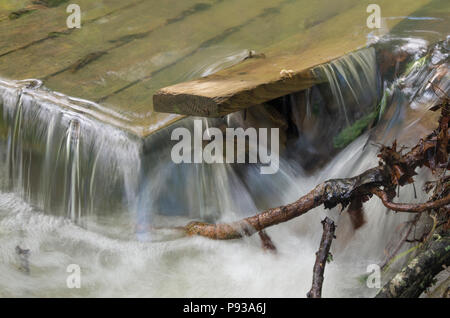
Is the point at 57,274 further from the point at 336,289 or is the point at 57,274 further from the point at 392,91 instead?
the point at 392,91

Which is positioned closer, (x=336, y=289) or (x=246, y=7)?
(x=336, y=289)

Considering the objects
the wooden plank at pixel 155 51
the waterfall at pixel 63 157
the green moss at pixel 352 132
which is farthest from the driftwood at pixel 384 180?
the wooden plank at pixel 155 51

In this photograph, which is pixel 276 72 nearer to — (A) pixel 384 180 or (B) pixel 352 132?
(B) pixel 352 132

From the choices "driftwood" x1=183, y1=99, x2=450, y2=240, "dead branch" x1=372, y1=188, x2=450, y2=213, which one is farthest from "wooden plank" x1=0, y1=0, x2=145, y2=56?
"dead branch" x1=372, y1=188, x2=450, y2=213

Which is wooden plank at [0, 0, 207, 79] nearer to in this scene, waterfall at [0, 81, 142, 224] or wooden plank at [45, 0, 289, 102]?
wooden plank at [45, 0, 289, 102]

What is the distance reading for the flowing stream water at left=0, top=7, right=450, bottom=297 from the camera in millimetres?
3580

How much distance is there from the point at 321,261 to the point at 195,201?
30.8 inches

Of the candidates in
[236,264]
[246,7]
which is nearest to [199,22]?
[246,7]

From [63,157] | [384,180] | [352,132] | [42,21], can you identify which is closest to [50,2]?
[42,21]

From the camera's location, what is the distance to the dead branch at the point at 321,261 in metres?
3.15

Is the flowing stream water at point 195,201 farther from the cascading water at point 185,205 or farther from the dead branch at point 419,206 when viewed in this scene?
the dead branch at point 419,206

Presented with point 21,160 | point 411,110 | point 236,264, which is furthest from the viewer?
point 21,160

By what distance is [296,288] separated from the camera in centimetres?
347
